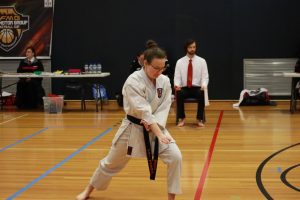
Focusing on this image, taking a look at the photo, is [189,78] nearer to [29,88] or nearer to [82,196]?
[29,88]

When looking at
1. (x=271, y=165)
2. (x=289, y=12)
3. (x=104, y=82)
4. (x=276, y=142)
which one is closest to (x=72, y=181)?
(x=271, y=165)

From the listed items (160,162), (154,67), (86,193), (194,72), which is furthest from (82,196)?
(194,72)

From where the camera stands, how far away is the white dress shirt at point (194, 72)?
1049 centimetres

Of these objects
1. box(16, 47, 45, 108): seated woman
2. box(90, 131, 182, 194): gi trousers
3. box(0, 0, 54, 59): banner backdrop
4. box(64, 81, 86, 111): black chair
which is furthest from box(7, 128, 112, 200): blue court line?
box(0, 0, 54, 59): banner backdrop

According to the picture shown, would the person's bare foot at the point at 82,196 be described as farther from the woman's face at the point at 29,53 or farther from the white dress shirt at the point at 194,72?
the woman's face at the point at 29,53

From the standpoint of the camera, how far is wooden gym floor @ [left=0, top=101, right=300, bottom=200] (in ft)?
18.5

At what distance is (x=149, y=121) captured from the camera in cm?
459

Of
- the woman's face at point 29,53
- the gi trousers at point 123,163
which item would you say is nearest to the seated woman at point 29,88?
the woman's face at point 29,53

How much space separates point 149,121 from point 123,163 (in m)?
0.67

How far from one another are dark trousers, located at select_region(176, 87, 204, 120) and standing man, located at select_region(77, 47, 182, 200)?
5.55 m

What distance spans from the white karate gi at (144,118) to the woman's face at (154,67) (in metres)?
0.09

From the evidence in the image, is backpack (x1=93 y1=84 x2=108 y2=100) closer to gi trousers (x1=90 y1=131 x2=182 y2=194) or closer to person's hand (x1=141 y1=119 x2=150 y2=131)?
gi trousers (x1=90 y1=131 x2=182 y2=194)

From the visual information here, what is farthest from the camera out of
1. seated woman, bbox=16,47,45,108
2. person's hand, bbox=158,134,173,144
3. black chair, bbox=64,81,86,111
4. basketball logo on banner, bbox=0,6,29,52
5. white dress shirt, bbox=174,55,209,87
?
basketball logo on banner, bbox=0,6,29,52

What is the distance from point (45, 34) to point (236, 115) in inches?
235
